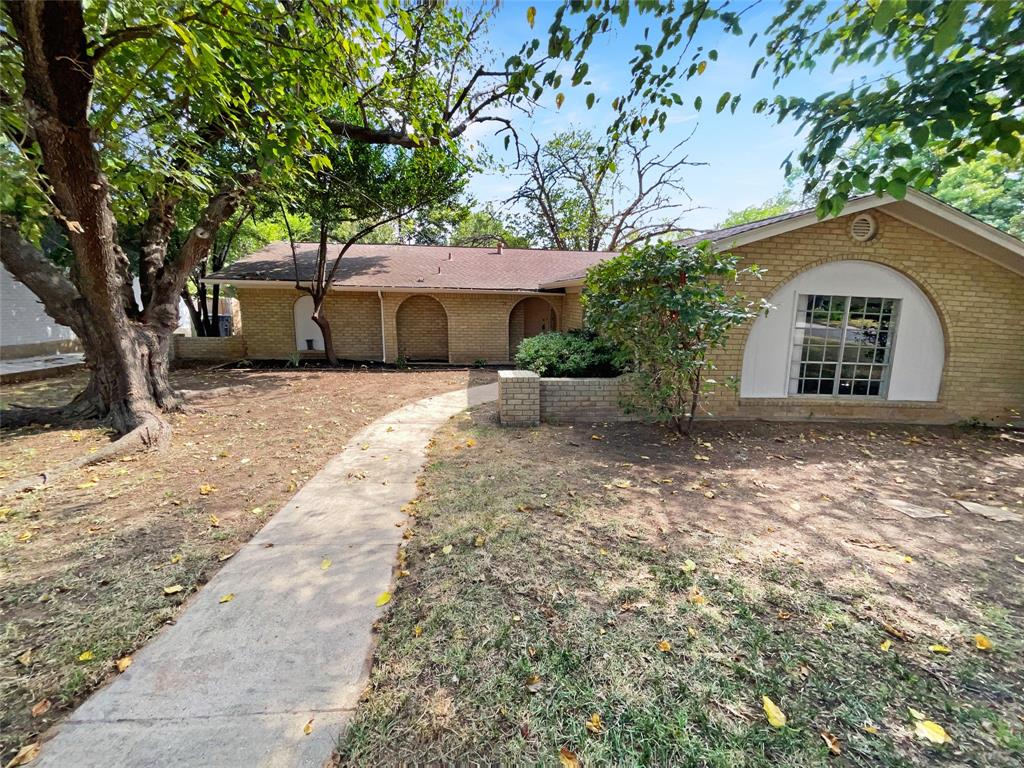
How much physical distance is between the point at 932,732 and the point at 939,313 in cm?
836

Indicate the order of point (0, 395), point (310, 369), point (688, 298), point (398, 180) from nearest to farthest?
point (688, 298) → point (0, 395) → point (398, 180) → point (310, 369)

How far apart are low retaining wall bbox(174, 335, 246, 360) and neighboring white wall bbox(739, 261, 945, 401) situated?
1498 cm

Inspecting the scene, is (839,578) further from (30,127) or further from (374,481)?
(30,127)

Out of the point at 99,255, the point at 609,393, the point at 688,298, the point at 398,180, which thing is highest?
the point at 398,180

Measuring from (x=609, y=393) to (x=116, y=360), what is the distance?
7.83m

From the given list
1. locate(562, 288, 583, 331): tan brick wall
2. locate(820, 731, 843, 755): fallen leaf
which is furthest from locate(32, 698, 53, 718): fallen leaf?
locate(562, 288, 583, 331): tan brick wall

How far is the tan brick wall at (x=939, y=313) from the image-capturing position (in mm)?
6953

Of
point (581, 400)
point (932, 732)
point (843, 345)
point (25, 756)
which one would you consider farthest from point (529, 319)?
point (25, 756)

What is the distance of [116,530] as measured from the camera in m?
3.50

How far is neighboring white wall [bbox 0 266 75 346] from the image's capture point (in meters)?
14.0

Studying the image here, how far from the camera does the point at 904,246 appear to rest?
7031 mm

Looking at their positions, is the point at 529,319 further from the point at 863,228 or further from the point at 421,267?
the point at 863,228

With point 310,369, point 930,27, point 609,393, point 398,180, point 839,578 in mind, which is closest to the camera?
point 930,27

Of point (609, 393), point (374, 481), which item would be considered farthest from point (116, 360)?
point (609, 393)
